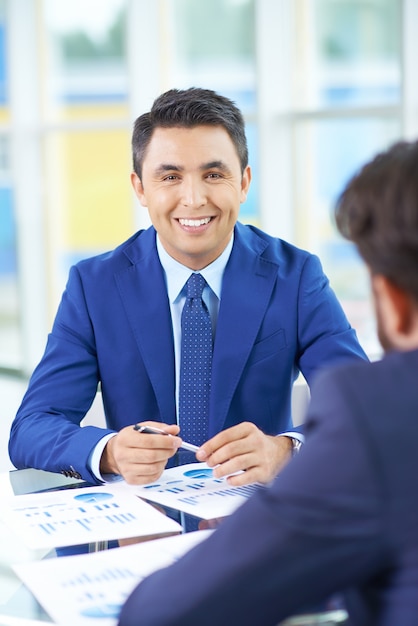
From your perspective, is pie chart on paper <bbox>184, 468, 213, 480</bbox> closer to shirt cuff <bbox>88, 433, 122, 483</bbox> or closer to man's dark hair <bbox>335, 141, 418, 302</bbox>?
shirt cuff <bbox>88, 433, 122, 483</bbox>

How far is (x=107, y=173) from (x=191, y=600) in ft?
15.7

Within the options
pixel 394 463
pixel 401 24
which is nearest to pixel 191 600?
pixel 394 463

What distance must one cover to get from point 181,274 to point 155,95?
295 cm

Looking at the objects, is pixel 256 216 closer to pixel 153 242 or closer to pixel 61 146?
pixel 61 146

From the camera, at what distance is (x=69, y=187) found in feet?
18.7

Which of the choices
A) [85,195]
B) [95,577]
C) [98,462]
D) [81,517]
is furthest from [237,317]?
[85,195]

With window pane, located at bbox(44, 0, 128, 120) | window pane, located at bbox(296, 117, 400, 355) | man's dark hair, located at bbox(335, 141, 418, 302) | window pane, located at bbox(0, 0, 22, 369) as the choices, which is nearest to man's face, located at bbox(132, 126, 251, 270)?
man's dark hair, located at bbox(335, 141, 418, 302)

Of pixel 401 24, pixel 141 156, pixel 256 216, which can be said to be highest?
pixel 401 24

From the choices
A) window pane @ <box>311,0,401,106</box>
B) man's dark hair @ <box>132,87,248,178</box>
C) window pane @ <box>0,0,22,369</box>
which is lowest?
window pane @ <box>0,0,22,369</box>

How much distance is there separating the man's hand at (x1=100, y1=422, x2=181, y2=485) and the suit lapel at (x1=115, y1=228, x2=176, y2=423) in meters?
0.39

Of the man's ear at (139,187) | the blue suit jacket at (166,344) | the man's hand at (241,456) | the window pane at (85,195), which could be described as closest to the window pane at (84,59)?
the window pane at (85,195)

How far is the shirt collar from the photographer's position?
2.21 meters

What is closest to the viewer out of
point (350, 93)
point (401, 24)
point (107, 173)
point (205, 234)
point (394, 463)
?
point (394, 463)

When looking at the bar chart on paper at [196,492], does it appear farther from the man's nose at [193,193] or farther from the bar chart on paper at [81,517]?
the man's nose at [193,193]
